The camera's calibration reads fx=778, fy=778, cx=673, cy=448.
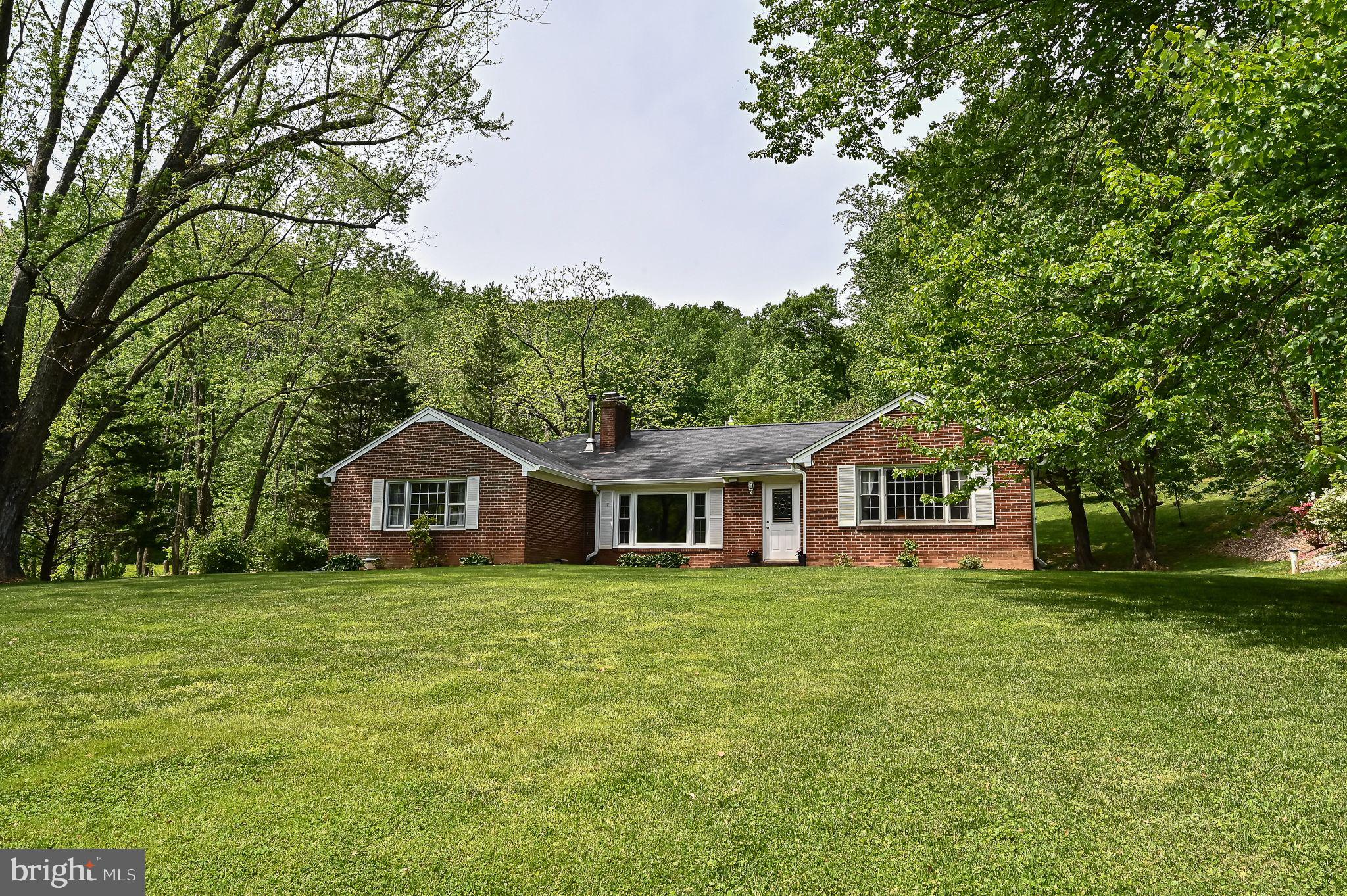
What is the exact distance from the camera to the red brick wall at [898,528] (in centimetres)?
1756

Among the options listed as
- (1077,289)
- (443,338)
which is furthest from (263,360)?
(1077,289)

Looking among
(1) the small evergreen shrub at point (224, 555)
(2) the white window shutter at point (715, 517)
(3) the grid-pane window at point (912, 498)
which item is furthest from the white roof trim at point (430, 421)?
(3) the grid-pane window at point (912, 498)

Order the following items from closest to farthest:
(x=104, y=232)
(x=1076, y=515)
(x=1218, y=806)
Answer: (x=1218, y=806), (x=104, y=232), (x=1076, y=515)

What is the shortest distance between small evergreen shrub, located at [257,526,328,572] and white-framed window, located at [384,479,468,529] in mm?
1957

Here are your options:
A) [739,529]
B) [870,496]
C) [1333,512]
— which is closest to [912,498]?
[870,496]

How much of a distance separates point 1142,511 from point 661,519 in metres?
14.0

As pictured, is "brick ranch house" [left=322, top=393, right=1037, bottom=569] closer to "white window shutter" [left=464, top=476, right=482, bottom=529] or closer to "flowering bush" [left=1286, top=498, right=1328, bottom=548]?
"white window shutter" [left=464, top=476, right=482, bottom=529]

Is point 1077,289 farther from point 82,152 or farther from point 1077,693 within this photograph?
point 82,152

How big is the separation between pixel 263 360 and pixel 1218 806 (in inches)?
1121

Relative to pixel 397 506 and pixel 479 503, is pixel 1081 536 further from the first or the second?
pixel 397 506

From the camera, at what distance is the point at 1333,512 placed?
14711 mm

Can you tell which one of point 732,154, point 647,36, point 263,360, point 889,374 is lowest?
point 889,374

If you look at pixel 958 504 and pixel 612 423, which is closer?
pixel 958 504

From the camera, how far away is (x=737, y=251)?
86.2 feet
